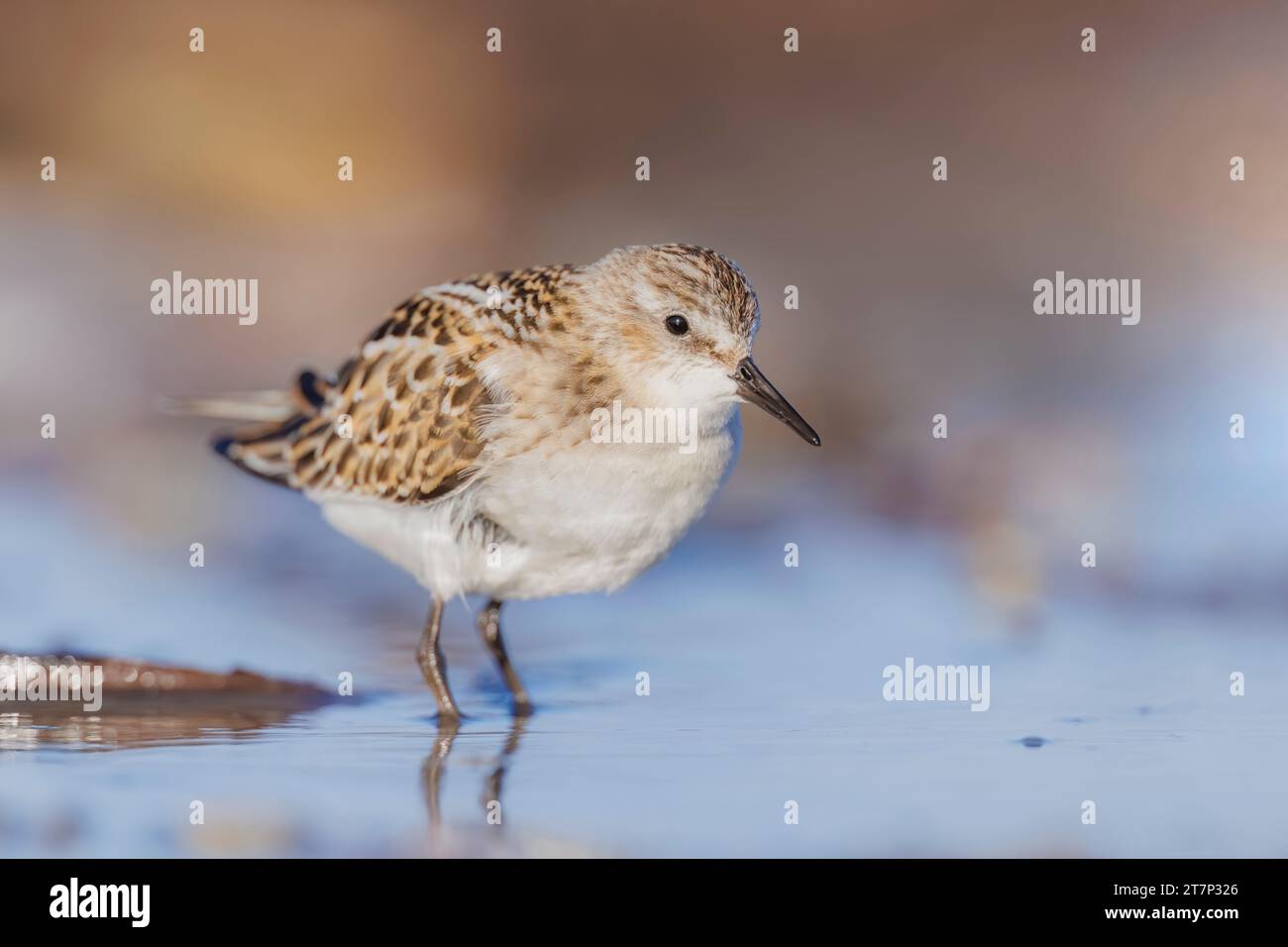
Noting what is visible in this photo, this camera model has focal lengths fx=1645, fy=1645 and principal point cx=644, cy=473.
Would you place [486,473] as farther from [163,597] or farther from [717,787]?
[163,597]

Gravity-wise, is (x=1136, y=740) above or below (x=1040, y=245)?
below

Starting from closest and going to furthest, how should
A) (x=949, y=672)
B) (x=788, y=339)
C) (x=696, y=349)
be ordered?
(x=696, y=349)
(x=949, y=672)
(x=788, y=339)

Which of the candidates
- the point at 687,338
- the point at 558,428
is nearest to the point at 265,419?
the point at 558,428

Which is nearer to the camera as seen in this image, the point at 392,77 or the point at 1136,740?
the point at 1136,740

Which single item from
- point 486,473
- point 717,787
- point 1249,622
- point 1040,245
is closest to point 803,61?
point 1040,245

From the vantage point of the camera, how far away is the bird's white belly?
5863 mm

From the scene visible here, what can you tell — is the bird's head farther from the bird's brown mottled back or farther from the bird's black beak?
the bird's brown mottled back

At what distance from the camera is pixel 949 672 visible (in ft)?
21.4

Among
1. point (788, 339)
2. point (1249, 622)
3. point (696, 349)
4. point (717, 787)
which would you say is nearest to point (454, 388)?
point (696, 349)

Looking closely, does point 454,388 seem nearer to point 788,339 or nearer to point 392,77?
point 788,339

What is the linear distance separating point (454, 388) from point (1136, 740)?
108 inches

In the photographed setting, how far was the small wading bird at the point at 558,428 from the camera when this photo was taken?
19.4ft
